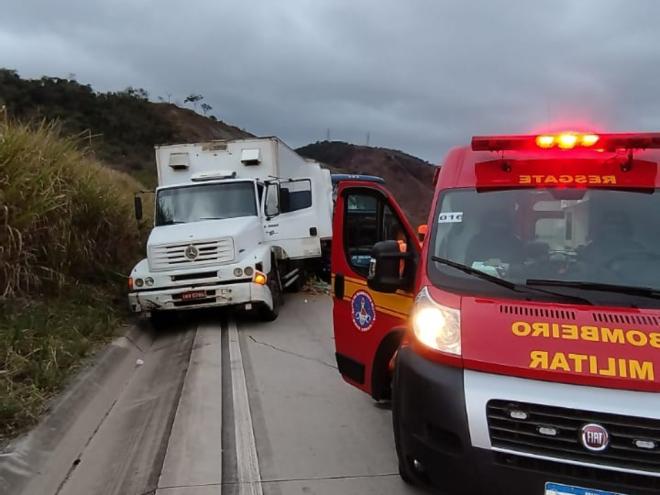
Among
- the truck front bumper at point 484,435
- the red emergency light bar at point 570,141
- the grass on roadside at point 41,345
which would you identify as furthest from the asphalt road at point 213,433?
the red emergency light bar at point 570,141

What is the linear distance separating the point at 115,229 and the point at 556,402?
9.41 m

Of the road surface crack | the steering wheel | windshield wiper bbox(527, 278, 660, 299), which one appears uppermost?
the steering wheel

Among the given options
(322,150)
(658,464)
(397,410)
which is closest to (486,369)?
(397,410)

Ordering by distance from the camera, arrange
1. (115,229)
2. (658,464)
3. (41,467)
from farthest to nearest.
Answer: (115,229) → (41,467) → (658,464)

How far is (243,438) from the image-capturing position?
4.75 m

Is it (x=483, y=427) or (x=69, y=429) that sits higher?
(x=483, y=427)

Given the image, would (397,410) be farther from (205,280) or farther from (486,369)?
(205,280)

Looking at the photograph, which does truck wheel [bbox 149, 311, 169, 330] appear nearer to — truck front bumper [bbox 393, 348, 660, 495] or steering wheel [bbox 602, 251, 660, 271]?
truck front bumper [bbox 393, 348, 660, 495]

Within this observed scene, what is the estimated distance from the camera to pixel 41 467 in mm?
4383

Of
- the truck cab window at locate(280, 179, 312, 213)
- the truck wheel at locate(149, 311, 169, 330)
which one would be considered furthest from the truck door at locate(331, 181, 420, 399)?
the truck cab window at locate(280, 179, 312, 213)

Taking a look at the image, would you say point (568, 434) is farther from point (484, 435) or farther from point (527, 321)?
point (527, 321)

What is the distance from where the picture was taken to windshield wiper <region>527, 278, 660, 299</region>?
10.6ft

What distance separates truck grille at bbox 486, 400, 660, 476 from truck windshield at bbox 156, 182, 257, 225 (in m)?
7.89

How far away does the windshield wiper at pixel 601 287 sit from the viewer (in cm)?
323
